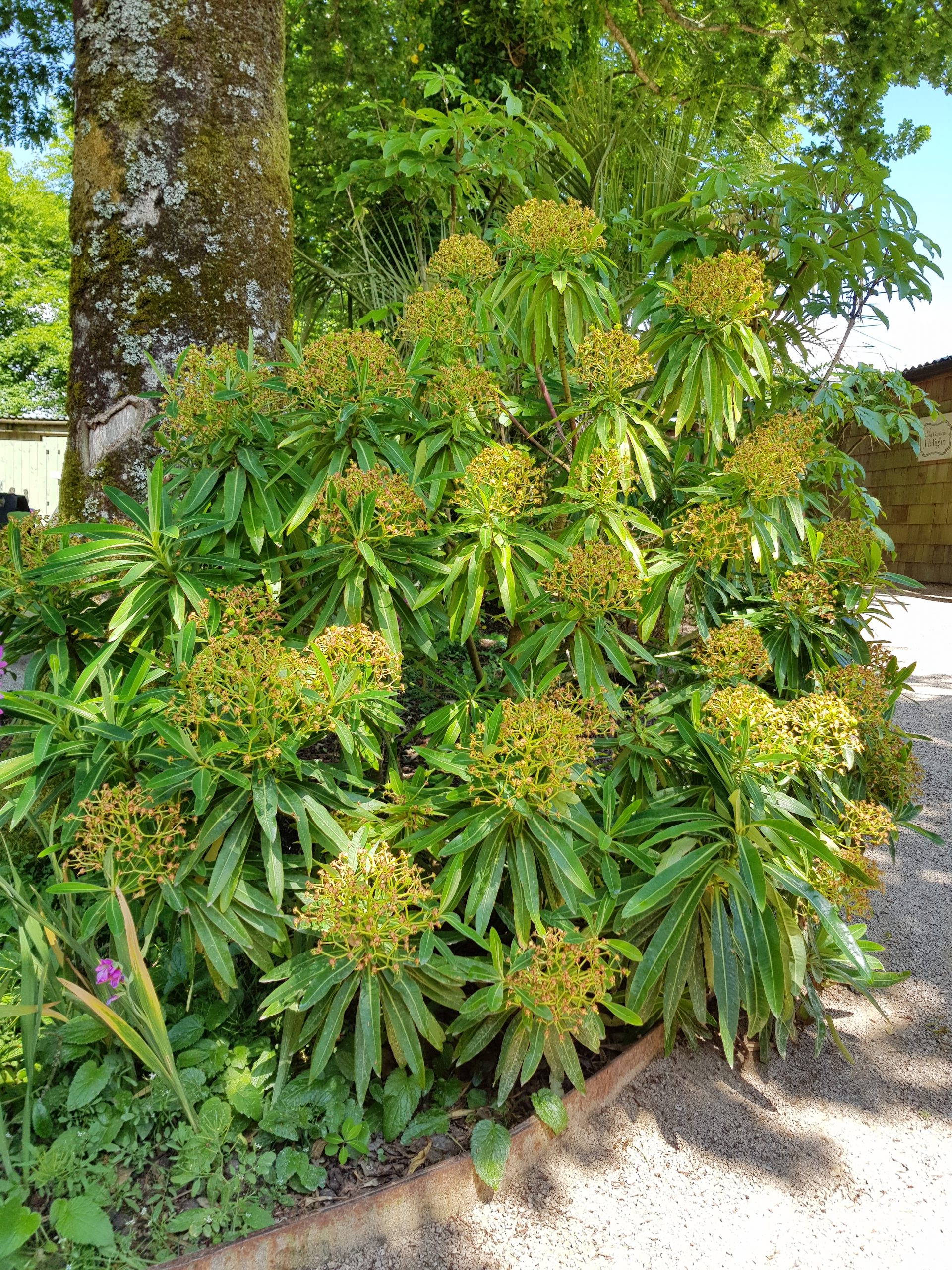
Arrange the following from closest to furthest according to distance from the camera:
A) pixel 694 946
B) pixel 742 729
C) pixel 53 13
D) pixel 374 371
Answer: pixel 742 729 → pixel 694 946 → pixel 374 371 → pixel 53 13

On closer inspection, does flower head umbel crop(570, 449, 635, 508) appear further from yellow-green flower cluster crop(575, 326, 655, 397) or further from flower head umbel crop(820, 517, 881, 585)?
flower head umbel crop(820, 517, 881, 585)

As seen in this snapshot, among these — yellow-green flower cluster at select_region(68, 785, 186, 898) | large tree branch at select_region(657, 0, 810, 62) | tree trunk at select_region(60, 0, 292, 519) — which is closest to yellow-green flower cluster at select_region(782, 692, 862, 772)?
yellow-green flower cluster at select_region(68, 785, 186, 898)

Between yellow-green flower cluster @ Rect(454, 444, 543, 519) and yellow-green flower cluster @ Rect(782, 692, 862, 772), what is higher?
yellow-green flower cluster @ Rect(454, 444, 543, 519)

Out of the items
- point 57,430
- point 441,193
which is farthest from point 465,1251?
point 57,430

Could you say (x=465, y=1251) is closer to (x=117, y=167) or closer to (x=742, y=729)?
(x=742, y=729)

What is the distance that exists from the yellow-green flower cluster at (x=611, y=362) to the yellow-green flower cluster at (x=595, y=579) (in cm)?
43

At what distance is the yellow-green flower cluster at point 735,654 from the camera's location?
186cm

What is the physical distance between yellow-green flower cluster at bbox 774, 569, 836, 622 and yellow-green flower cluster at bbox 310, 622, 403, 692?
3.62 feet

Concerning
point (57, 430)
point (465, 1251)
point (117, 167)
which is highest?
point (57, 430)

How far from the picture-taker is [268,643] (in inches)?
61.2

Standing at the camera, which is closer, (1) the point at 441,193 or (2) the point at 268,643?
(2) the point at 268,643

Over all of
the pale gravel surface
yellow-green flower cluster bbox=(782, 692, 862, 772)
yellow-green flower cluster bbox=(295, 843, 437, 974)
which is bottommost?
the pale gravel surface

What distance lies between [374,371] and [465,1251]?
6.18 feet

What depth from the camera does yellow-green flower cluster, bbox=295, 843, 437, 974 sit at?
4.71ft
